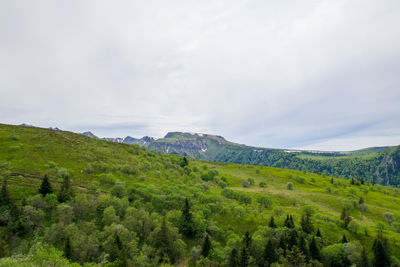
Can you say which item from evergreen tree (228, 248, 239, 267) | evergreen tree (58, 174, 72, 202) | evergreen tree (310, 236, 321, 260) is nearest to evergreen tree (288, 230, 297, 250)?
evergreen tree (310, 236, 321, 260)

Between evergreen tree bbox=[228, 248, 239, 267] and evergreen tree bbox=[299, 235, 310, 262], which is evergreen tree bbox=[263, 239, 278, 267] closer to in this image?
evergreen tree bbox=[299, 235, 310, 262]

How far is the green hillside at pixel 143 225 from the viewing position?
2168 inches

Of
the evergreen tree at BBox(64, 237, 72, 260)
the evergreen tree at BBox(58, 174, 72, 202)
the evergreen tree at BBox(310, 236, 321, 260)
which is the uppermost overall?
the evergreen tree at BBox(58, 174, 72, 202)

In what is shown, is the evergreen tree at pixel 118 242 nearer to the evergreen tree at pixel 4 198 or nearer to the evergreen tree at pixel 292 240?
the evergreen tree at pixel 4 198

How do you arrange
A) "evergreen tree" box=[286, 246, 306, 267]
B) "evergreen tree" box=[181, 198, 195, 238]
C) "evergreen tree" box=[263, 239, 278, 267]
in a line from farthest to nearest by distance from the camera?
1. "evergreen tree" box=[181, 198, 195, 238]
2. "evergreen tree" box=[263, 239, 278, 267]
3. "evergreen tree" box=[286, 246, 306, 267]

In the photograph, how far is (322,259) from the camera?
68.4 m

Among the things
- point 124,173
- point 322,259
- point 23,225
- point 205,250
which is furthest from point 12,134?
point 322,259

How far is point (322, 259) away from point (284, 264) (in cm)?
2235

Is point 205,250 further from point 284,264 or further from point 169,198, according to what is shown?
point 169,198

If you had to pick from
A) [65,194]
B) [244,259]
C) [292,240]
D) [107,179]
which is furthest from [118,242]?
[107,179]

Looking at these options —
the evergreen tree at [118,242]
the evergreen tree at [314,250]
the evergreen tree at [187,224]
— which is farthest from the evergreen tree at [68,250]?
the evergreen tree at [314,250]

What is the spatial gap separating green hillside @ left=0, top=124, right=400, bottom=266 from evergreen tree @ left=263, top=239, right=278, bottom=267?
0.30m

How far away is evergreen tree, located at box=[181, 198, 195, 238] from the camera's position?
258 ft

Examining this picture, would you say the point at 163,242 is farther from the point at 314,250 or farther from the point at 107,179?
the point at 107,179
